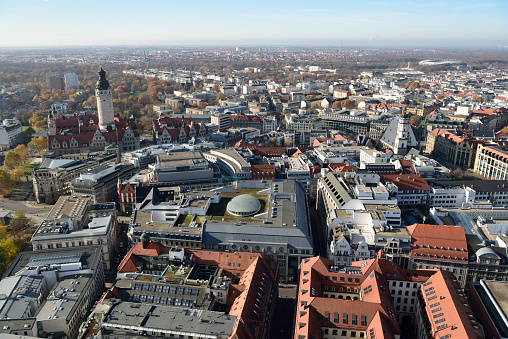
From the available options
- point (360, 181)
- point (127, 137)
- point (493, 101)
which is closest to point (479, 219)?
point (360, 181)

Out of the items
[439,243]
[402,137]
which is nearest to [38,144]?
[402,137]

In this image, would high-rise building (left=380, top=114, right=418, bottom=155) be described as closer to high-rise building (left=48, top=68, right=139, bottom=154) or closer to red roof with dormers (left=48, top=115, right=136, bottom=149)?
high-rise building (left=48, top=68, right=139, bottom=154)

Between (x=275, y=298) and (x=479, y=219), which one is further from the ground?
(x=479, y=219)

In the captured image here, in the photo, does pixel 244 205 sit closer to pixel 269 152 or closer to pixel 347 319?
pixel 347 319

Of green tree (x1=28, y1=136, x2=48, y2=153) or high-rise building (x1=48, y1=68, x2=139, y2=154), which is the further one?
green tree (x1=28, y1=136, x2=48, y2=153)

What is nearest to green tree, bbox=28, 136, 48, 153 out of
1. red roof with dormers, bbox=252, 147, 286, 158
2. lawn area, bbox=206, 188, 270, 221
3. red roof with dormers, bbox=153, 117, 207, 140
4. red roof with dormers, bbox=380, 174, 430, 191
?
red roof with dormers, bbox=153, 117, 207, 140

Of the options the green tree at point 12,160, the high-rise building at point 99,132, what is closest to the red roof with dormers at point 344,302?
the high-rise building at point 99,132

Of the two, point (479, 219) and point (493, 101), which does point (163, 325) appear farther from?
point (493, 101)
